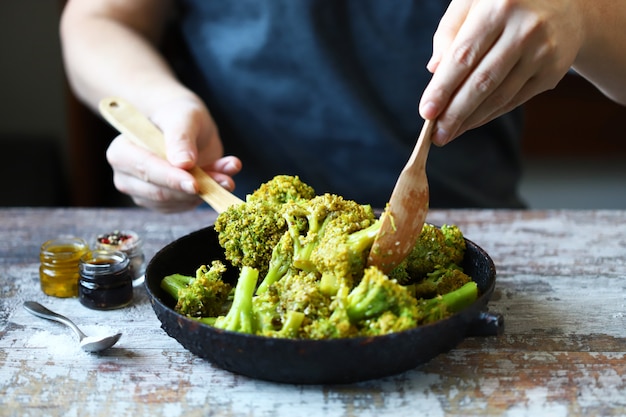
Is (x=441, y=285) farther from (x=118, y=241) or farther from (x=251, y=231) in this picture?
(x=118, y=241)

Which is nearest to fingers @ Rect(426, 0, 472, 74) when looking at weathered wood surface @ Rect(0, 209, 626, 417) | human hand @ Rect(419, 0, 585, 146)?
human hand @ Rect(419, 0, 585, 146)

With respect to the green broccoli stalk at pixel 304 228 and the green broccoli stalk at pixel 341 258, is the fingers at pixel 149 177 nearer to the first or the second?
the green broccoli stalk at pixel 304 228

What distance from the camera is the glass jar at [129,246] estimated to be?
1479mm

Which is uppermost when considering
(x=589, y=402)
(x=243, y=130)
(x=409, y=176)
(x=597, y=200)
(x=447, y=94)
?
(x=447, y=94)

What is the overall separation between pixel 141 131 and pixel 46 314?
1.54 feet

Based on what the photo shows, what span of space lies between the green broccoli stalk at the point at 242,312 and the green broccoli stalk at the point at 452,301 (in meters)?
0.26

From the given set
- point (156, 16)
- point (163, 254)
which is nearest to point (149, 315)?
point (163, 254)

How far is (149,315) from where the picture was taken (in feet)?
4.36

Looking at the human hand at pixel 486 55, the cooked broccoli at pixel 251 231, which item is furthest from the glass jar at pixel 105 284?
the human hand at pixel 486 55

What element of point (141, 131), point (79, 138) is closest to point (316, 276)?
point (141, 131)

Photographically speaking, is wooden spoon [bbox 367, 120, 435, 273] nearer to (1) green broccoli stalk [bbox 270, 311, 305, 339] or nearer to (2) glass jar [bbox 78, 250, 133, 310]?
(1) green broccoli stalk [bbox 270, 311, 305, 339]

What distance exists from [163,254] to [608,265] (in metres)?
0.91

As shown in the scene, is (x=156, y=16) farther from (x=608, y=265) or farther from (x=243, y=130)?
(x=608, y=265)

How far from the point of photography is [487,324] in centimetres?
107
